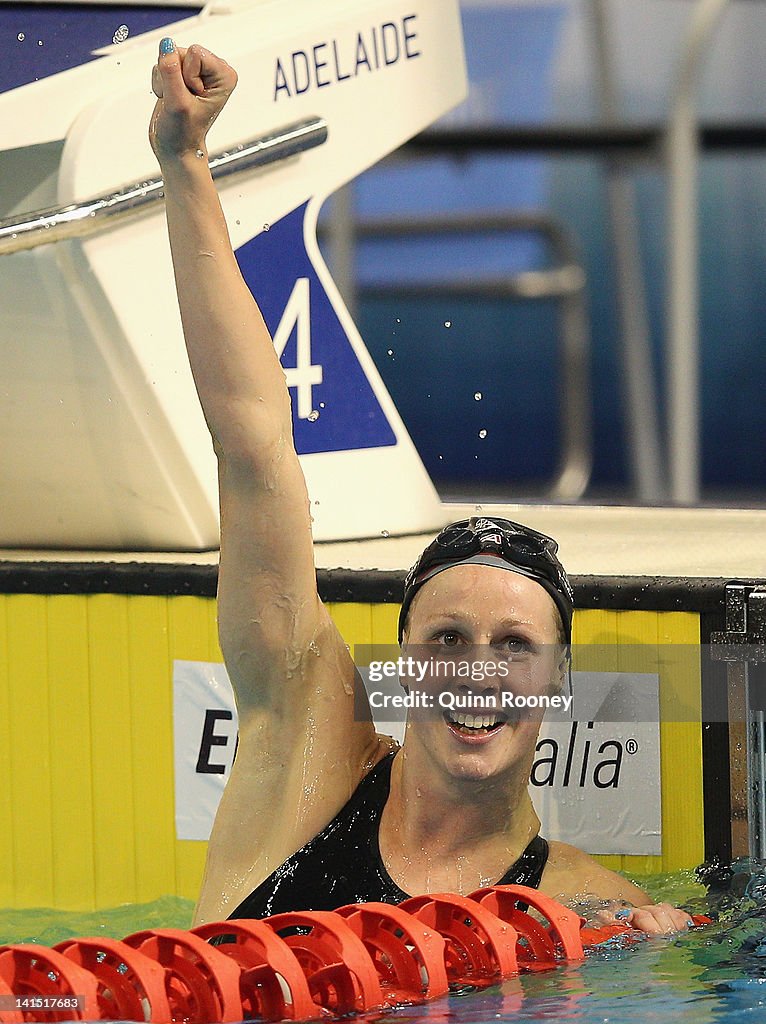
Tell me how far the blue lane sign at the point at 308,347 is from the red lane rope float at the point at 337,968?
1044 mm

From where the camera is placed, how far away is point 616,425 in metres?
7.43

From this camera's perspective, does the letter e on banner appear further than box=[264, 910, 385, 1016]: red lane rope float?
Yes

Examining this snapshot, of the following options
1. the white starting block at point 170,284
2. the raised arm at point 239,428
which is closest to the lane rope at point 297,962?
the raised arm at point 239,428

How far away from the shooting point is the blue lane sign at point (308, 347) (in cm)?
221

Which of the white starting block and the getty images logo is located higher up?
the white starting block

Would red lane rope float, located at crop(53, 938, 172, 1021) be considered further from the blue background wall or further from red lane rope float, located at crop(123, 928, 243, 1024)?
the blue background wall

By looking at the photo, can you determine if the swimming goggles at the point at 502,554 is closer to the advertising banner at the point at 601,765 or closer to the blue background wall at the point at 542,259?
the advertising banner at the point at 601,765

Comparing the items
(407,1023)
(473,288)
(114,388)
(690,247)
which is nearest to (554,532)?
(114,388)

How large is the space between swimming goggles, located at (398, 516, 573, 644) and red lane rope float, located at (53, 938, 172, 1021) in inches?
16.2

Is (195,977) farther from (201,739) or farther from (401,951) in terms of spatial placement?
(201,739)

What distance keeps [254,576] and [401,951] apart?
0.36 meters

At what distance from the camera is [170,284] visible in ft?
6.81

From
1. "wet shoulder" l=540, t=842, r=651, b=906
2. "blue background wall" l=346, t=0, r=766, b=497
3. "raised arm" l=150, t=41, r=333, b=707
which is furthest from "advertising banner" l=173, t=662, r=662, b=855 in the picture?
"blue background wall" l=346, t=0, r=766, b=497

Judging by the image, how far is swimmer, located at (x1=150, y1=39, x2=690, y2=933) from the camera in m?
1.40
